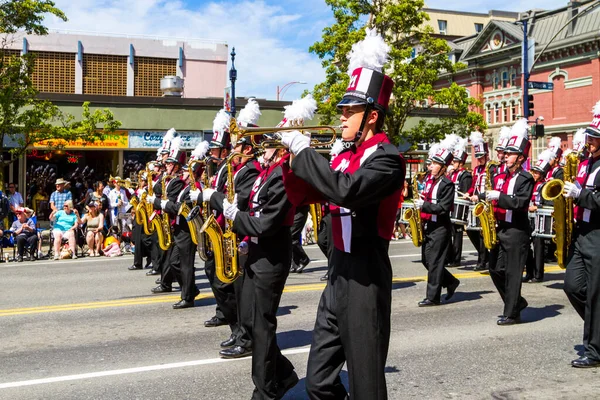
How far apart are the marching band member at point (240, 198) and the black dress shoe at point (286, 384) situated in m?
0.69

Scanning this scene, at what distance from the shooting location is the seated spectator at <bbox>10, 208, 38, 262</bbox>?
1659 centimetres

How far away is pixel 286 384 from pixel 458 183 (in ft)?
33.1

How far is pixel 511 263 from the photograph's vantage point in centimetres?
849

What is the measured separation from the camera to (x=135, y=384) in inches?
243

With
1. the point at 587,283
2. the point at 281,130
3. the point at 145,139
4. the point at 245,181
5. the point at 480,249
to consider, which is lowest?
the point at 480,249

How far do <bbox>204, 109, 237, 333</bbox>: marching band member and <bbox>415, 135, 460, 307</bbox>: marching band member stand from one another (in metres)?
3.10

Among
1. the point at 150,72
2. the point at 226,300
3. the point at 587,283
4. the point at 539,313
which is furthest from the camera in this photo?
the point at 150,72

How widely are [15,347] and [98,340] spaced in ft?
2.88

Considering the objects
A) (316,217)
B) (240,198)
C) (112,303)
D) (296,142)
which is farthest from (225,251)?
(316,217)

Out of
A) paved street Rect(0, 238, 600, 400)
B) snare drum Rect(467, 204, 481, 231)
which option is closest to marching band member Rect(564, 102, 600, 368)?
paved street Rect(0, 238, 600, 400)

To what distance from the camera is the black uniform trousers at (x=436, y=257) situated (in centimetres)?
A: 982

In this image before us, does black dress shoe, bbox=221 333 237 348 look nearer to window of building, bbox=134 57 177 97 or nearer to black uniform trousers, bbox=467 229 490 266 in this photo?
black uniform trousers, bbox=467 229 490 266

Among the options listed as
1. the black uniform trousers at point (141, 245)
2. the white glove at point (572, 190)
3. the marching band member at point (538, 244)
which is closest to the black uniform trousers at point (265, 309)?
the white glove at point (572, 190)

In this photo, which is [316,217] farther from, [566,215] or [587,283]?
[587,283]
